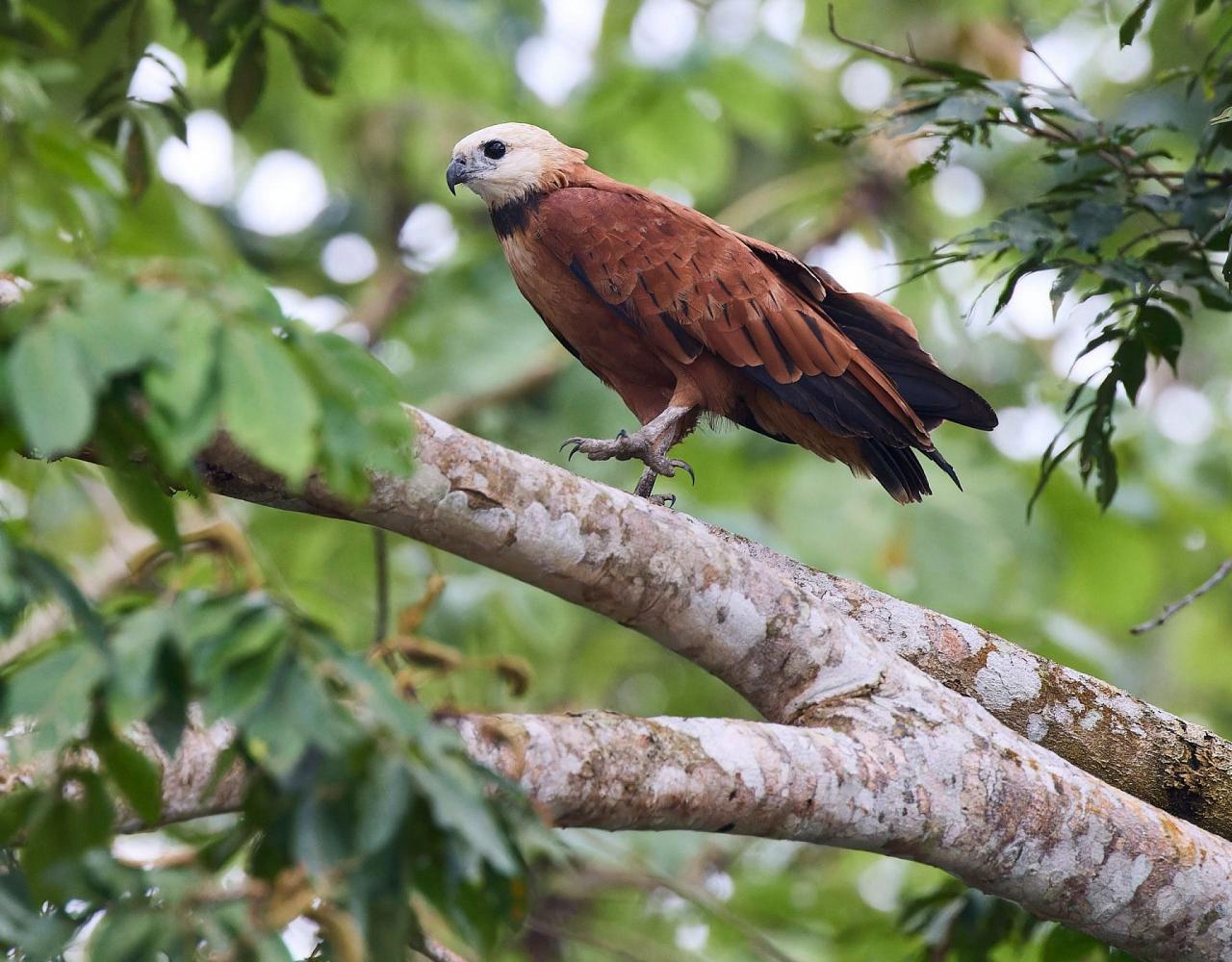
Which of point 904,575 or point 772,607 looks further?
point 904,575

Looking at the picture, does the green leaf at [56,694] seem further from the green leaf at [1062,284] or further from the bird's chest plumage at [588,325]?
the bird's chest plumage at [588,325]

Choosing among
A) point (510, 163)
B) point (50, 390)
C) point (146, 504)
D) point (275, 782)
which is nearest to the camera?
point (50, 390)

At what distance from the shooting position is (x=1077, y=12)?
26.2 ft

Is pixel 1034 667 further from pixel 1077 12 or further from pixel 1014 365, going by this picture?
pixel 1077 12

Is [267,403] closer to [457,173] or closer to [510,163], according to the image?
[510,163]

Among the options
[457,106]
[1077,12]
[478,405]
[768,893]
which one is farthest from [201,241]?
[1077,12]

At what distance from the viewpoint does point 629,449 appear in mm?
3863

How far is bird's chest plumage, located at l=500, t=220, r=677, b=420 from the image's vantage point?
4113 mm

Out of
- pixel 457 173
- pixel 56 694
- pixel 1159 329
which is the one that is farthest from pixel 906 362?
pixel 56 694

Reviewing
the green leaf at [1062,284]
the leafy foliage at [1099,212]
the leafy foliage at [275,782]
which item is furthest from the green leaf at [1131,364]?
the leafy foliage at [275,782]

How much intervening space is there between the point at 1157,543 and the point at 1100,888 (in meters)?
3.87

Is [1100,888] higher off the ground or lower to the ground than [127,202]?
lower

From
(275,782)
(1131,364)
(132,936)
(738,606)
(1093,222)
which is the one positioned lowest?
(132,936)

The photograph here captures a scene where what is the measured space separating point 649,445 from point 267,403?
2.43 meters
